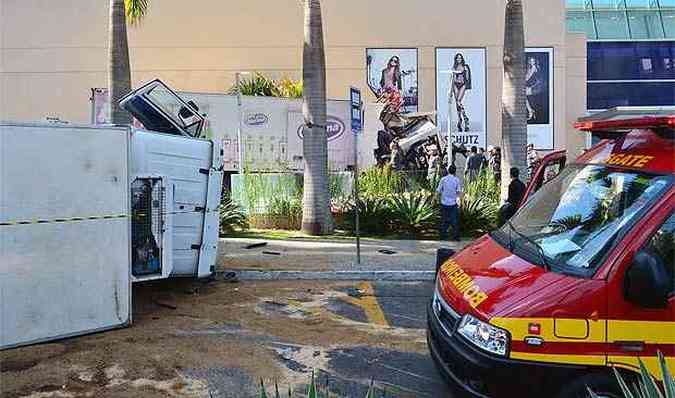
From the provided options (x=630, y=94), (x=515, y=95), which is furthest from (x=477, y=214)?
(x=630, y=94)

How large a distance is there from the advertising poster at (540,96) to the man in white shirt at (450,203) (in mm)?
16649

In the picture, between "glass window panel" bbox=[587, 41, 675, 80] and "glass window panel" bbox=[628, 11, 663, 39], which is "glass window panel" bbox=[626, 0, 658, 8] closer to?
"glass window panel" bbox=[628, 11, 663, 39]

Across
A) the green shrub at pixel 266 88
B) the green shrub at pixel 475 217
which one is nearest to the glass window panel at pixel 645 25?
the green shrub at pixel 266 88

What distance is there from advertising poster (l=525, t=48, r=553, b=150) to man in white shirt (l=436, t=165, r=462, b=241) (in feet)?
54.6

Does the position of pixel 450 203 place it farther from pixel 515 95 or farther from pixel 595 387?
pixel 595 387

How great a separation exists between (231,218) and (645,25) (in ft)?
91.5

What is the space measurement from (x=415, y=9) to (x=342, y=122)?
35.3ft

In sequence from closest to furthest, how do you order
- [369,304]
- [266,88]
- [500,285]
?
[500,285] → [369,304] → [266,88]

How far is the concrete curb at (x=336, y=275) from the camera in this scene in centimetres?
1003

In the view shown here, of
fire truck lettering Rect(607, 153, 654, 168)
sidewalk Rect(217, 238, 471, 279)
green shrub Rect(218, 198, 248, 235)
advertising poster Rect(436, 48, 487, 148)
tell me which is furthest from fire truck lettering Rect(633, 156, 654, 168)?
advertising poster Rect(436, 48, 487, 148)

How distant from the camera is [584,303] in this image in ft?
12.7

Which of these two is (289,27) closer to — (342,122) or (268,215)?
(342,122)

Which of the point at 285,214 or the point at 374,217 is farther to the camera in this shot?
the point at 285,214

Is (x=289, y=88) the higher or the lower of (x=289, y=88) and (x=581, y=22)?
the lower
